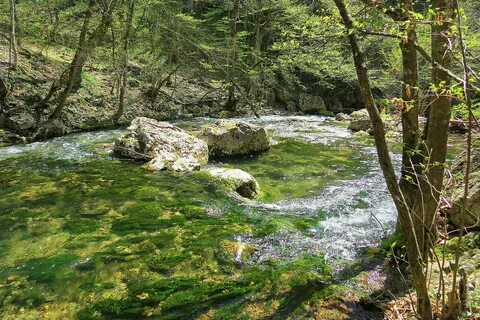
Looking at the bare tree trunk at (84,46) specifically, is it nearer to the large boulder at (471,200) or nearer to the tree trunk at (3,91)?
the tree trunk at (3,91)

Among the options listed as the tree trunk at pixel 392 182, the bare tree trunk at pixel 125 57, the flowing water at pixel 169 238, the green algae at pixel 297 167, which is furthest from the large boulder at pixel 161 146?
the tree trunk at pixel 392 182

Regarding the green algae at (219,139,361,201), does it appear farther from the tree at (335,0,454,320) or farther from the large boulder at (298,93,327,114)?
the large boulder at (298,93,327,114)

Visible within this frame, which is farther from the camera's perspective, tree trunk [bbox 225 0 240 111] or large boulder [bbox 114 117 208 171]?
tree trunk [bbox 225 0 240 111]

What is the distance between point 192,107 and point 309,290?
17.4m

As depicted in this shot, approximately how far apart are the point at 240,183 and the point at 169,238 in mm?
2756

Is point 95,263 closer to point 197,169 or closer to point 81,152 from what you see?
point 197,169

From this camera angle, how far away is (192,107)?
21.1 m

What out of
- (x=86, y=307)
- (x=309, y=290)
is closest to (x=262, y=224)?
(x=309, y=290)

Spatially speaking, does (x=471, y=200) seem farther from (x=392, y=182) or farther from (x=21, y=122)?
(x=21, y=122)

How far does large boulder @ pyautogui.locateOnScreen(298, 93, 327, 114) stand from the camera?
28234 mm

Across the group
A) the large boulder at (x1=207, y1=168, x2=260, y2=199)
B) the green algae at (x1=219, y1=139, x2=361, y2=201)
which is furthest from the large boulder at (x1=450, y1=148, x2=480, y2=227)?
the large boulder at (x1=207, y1=168, x2=260, y2=199)

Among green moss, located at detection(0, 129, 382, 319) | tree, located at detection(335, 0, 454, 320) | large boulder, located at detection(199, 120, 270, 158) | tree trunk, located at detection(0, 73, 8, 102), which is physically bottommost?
green moss, located at detection(0, 129, 382, 319)

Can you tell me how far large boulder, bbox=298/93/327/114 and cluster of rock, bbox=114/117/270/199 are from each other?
1631cm

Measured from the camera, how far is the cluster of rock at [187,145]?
9938 mm
